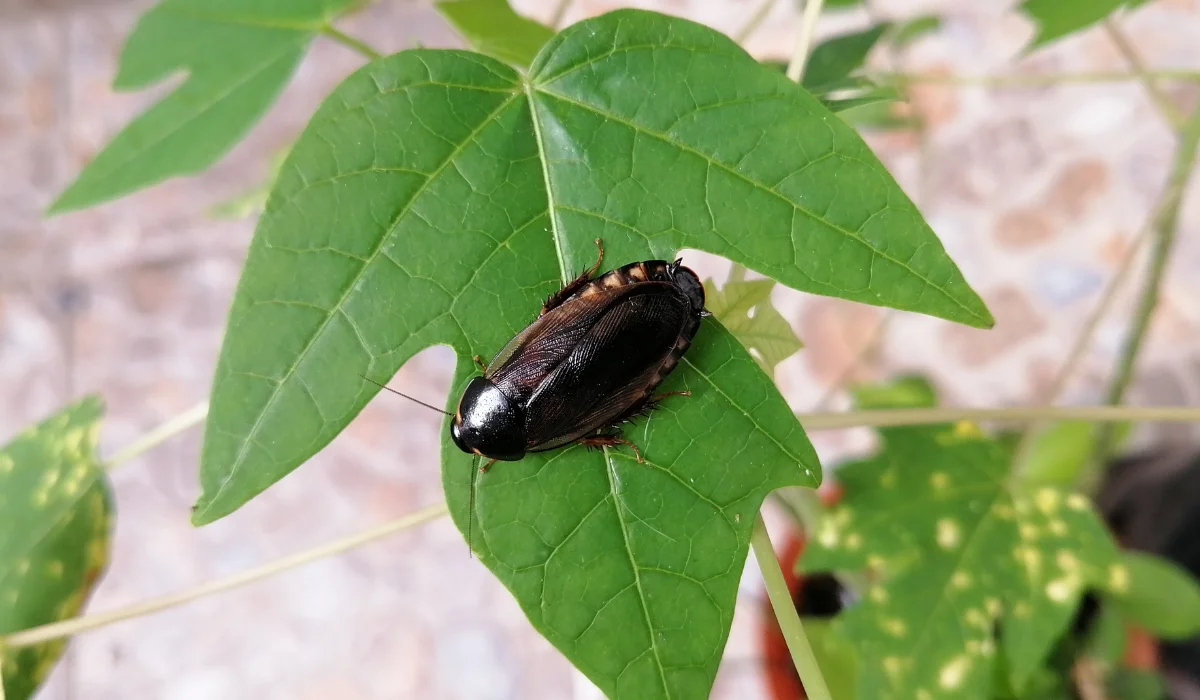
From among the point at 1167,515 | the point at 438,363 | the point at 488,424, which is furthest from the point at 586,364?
the point at 438,363

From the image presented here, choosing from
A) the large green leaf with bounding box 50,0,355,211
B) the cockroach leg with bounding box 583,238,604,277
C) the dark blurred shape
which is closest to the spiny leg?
the cockroach leg with bounding box 583,238,604,277

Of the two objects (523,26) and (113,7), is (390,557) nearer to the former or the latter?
(523,26)

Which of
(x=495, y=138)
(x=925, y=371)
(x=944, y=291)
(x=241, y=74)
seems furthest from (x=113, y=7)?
(x=944, y=291)

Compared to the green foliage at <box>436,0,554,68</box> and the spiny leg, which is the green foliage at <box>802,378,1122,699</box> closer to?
the spiny leg

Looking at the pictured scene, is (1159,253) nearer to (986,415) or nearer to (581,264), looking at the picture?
(986,415)

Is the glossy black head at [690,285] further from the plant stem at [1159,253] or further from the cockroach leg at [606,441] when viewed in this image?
the plant stem at [1159,253]
